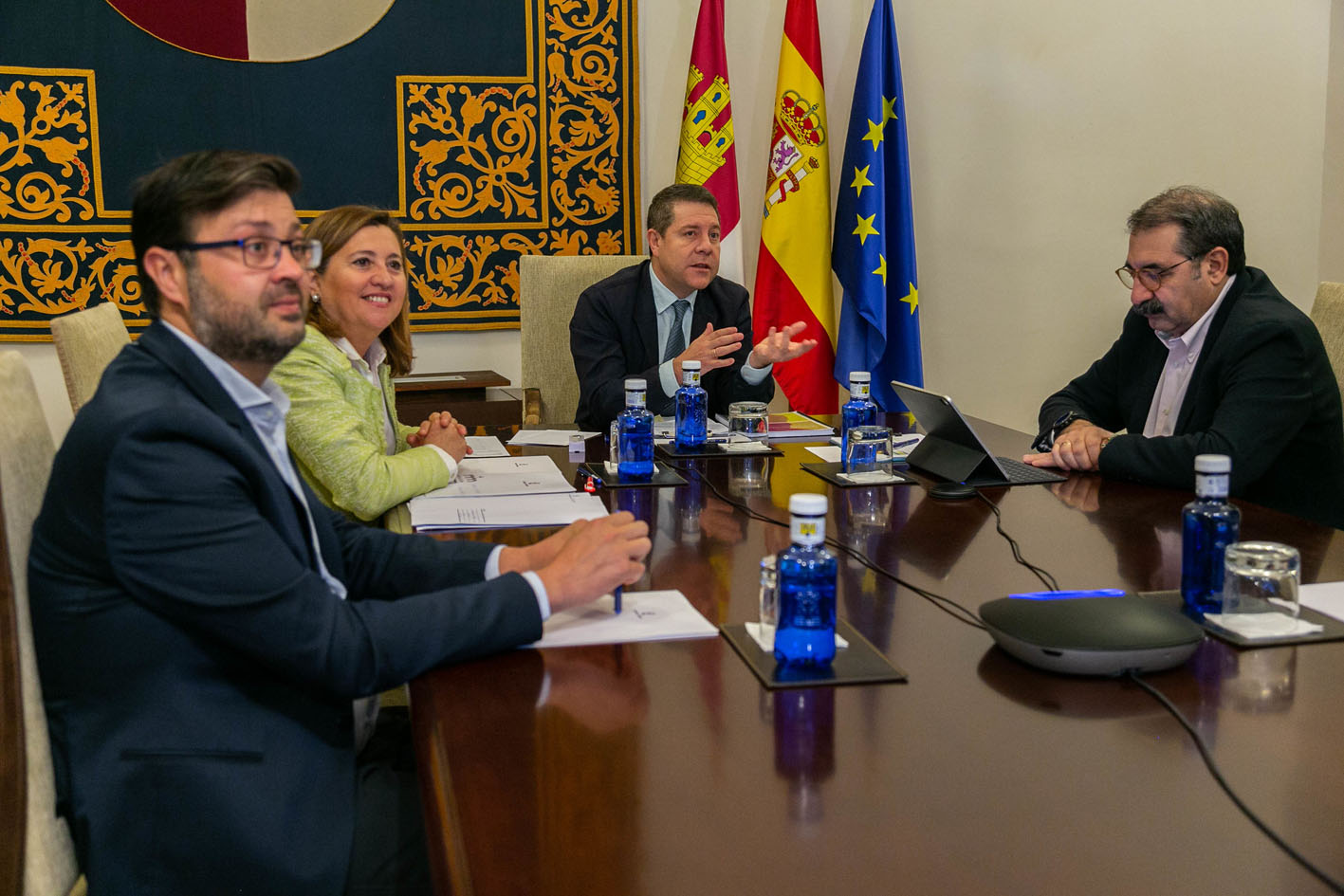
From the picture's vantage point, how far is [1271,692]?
121 centimetres

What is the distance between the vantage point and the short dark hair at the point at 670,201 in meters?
3.45

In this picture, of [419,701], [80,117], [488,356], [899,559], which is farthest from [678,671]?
[80,117]

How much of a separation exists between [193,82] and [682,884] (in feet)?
12.5

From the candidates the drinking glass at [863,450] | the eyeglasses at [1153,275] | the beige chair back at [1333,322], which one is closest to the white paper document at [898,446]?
the drinking glass at [863,450]

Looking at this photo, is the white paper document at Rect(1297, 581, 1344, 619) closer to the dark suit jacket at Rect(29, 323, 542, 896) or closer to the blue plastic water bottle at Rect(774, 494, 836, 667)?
the blue plastic water bottle at Rect(774, 494, 836, 667)

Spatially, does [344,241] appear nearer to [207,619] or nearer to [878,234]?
[207,619]

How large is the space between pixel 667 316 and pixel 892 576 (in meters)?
1.94

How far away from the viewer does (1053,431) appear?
2.69 metres

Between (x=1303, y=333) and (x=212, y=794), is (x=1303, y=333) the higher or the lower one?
the higher one

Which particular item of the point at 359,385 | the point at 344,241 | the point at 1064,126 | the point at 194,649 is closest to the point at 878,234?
the point at 1064,126

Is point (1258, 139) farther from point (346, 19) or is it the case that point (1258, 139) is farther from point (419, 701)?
point (419, 701)

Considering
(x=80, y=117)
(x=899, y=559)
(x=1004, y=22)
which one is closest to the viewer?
(x=899, y=559)

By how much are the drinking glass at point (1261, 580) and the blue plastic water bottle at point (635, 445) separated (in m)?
1.13

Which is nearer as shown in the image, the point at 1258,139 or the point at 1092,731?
the point at 1092,731
